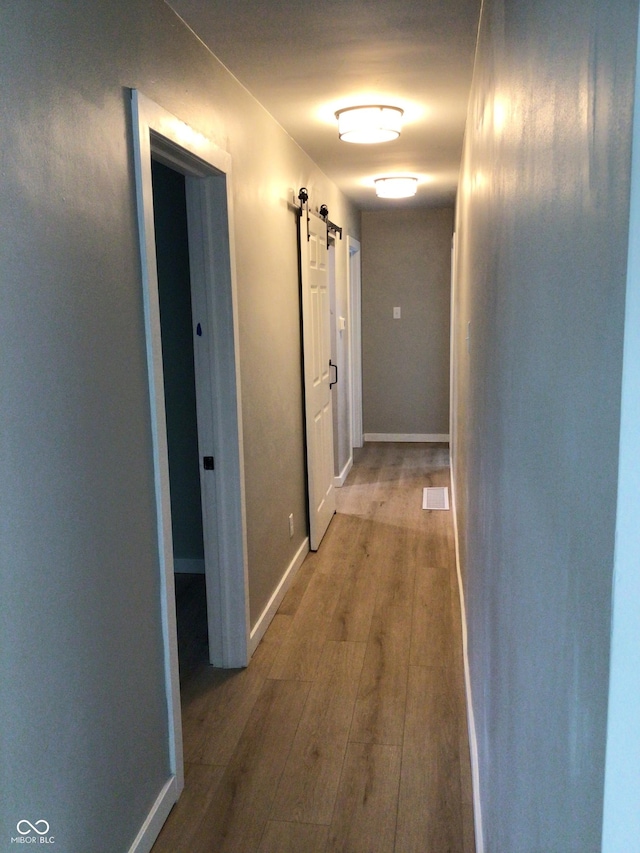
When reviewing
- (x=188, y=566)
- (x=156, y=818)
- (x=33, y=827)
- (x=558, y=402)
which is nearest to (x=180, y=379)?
(x=188, y=566)

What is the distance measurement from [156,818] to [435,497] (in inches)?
156

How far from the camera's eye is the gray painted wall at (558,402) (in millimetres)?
557

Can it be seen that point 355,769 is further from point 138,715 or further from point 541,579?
point 541,579

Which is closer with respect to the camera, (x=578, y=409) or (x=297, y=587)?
(x=578, y=409)

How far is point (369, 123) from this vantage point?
136 inches

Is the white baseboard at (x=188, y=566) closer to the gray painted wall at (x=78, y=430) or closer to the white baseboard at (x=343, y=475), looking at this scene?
the white baseboard at (x=343, y=475)

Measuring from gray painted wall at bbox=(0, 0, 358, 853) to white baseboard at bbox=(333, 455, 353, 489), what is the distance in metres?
4.02

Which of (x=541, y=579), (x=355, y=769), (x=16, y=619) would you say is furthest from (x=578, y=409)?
(x=355, y=769)

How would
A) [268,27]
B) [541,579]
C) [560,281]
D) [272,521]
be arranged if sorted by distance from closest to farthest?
[560,281] → [541,579] → [268,27] → [272,521]

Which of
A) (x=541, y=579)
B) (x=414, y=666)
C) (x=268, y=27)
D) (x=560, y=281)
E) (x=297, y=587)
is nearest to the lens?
(x=560, y=281)

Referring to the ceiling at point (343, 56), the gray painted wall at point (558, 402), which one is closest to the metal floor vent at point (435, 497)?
the ceiling at point (343, 56)

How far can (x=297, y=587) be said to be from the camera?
4082 millimetres

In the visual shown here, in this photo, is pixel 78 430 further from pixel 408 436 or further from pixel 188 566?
pixel 408 436

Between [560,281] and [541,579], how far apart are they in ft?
1.16
